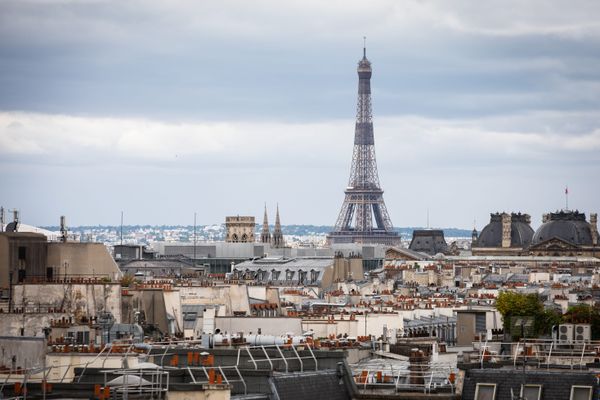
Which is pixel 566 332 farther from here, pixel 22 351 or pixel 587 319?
pixel 22 351

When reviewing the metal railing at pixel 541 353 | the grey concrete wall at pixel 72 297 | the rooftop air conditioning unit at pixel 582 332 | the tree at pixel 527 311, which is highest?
the grey concrete wall at pixel 72 297

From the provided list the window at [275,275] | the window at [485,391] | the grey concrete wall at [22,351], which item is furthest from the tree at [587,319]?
the window at [275,275]

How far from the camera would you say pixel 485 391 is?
28.1 meters

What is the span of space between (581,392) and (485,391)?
1.14 meters

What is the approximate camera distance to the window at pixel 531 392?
90.7 ft

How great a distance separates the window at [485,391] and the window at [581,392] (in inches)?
36.0

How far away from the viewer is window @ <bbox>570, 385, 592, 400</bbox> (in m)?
27.4

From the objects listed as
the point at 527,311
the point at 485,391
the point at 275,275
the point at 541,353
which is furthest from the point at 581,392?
the point at 275,275

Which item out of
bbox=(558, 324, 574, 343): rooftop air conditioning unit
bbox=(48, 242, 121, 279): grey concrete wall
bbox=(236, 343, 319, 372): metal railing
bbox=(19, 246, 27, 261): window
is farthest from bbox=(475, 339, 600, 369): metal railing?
bbox=(48, 242, 121, 279): grey concrete wall

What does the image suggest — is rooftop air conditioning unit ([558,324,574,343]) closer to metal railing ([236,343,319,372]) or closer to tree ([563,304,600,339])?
tree ([563,304,600,339])

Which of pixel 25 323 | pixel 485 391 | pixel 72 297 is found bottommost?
pixel 485 391

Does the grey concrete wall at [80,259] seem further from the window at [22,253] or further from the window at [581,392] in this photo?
the window at [581,392]

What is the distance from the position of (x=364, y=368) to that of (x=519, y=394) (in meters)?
7.29

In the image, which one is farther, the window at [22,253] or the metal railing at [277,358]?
the window at [22,253]
